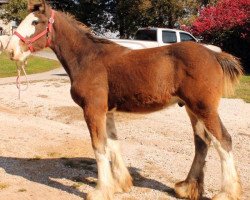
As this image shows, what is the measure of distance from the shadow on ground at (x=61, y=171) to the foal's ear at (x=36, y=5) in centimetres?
257

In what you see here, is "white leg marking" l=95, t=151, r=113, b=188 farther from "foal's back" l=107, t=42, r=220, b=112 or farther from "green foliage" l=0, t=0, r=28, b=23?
"green foliage" l=0, t=0, r=28, b=23

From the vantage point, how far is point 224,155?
5168 mm

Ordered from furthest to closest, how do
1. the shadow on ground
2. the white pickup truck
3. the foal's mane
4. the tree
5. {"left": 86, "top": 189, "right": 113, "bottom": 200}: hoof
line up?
the tree < the white pickup truck < the shadow on ground < the foal's mane < {"left": 86, "top": 189, "right": 113, "bottom": 200}: hoof

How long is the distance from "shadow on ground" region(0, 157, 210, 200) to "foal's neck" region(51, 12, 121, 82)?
1726mm

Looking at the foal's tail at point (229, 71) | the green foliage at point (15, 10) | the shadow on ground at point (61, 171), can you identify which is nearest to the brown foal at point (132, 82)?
the foal's tail at point (229, 71)

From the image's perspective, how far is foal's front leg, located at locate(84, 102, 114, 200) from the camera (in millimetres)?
5438

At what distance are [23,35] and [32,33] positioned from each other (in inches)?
5.0

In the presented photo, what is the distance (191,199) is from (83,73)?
88.8 inches

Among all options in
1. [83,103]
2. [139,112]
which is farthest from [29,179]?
[139,112]

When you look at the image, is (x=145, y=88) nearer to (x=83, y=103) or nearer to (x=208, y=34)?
(x=83, y=103)

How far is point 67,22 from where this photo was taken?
5.83 m

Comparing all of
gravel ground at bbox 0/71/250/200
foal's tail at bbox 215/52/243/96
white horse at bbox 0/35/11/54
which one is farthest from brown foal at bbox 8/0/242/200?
gravel ground at bbox 0/71/250/200

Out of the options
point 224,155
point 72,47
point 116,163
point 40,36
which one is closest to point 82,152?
point 116,163

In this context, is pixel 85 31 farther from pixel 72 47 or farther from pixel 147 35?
pixel 147 35
